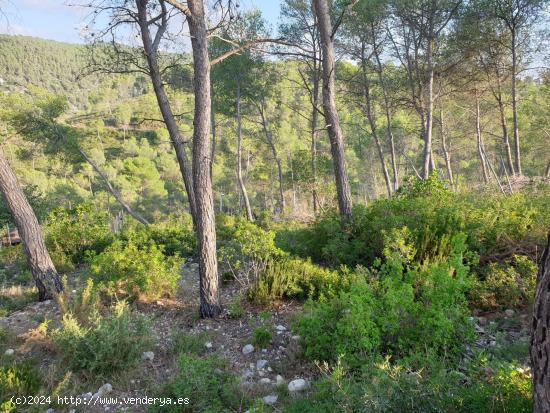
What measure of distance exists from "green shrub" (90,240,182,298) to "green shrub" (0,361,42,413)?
146 centimetres

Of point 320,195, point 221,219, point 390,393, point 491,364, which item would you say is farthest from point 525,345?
point 320,195

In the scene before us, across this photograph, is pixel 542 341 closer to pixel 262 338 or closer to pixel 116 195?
→ pixel 262 338

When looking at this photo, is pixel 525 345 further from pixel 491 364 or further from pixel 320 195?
pixel 320 195

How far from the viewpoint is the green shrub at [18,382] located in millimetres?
2846

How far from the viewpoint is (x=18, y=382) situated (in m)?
A: 2.91

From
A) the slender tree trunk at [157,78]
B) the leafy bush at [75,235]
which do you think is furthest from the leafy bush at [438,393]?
the leafy bush at [75,235]

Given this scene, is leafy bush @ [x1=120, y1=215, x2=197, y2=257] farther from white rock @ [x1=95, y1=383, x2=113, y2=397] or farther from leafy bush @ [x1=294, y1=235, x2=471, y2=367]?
leafy bush @ [x1=294, y1=235, x2=471, y2=367]

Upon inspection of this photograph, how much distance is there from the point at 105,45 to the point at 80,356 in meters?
5.77

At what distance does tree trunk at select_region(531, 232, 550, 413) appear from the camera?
1.42 m

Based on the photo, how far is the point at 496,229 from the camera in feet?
13.9

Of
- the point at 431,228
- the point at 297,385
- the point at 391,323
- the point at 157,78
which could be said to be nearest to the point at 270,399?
the point at 297,385

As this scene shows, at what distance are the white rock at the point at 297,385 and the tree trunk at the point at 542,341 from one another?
1.58 metres

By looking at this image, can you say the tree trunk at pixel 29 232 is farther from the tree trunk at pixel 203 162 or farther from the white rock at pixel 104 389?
the white rock at pixel 104 389

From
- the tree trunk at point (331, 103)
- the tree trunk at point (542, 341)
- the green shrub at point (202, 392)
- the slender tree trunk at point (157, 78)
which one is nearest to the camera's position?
the tree trunk at point (542, 341)
